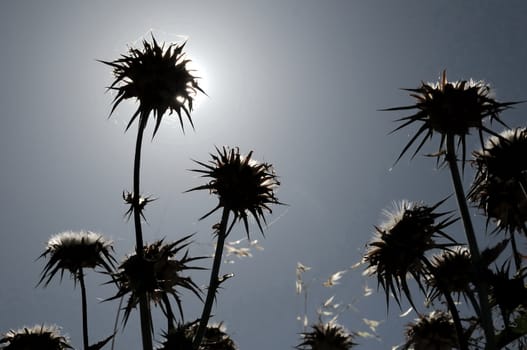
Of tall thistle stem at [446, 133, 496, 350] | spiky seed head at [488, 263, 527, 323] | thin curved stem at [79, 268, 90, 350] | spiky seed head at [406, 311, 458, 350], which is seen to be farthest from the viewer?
spiky seed head at [406, 311, 458, 350]

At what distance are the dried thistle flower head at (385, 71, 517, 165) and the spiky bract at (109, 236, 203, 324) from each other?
5.02m

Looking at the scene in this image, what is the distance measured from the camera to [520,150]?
991 cm

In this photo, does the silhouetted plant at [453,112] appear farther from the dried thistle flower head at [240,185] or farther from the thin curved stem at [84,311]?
the thin curved stem at [84,311]

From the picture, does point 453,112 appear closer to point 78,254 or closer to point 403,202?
point 403,202

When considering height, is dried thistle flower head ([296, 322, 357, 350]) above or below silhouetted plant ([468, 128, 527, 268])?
below

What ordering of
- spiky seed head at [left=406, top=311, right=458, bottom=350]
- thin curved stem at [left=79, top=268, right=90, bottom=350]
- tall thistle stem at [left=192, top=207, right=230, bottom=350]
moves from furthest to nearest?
1. spiky seed head at [left=406, top=311, right=458, bottom=350]
2. thin curved stem at [left=79, top=268, right=90, bottom=350]
3. tall thistle stem at [left=192, top=207, right=230, bottom=350]

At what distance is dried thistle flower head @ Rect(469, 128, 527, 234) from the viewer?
32.3 feet

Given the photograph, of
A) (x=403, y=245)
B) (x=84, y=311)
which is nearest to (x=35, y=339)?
(x=84, y=311)

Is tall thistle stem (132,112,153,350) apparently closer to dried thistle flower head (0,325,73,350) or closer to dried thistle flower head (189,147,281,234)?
dried thistle flower head (189,147,281,234)

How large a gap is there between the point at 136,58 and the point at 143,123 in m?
1.39

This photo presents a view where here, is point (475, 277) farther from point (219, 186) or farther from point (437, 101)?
point (219, 186)

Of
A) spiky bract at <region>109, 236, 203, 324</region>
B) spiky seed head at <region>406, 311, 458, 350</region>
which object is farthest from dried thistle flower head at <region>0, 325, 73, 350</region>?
spiky seed head at <region>406, 311, 458, 350</region>

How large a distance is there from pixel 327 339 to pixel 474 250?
265 inches

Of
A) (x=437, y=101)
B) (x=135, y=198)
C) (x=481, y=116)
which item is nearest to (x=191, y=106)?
(x=135, y=198)
